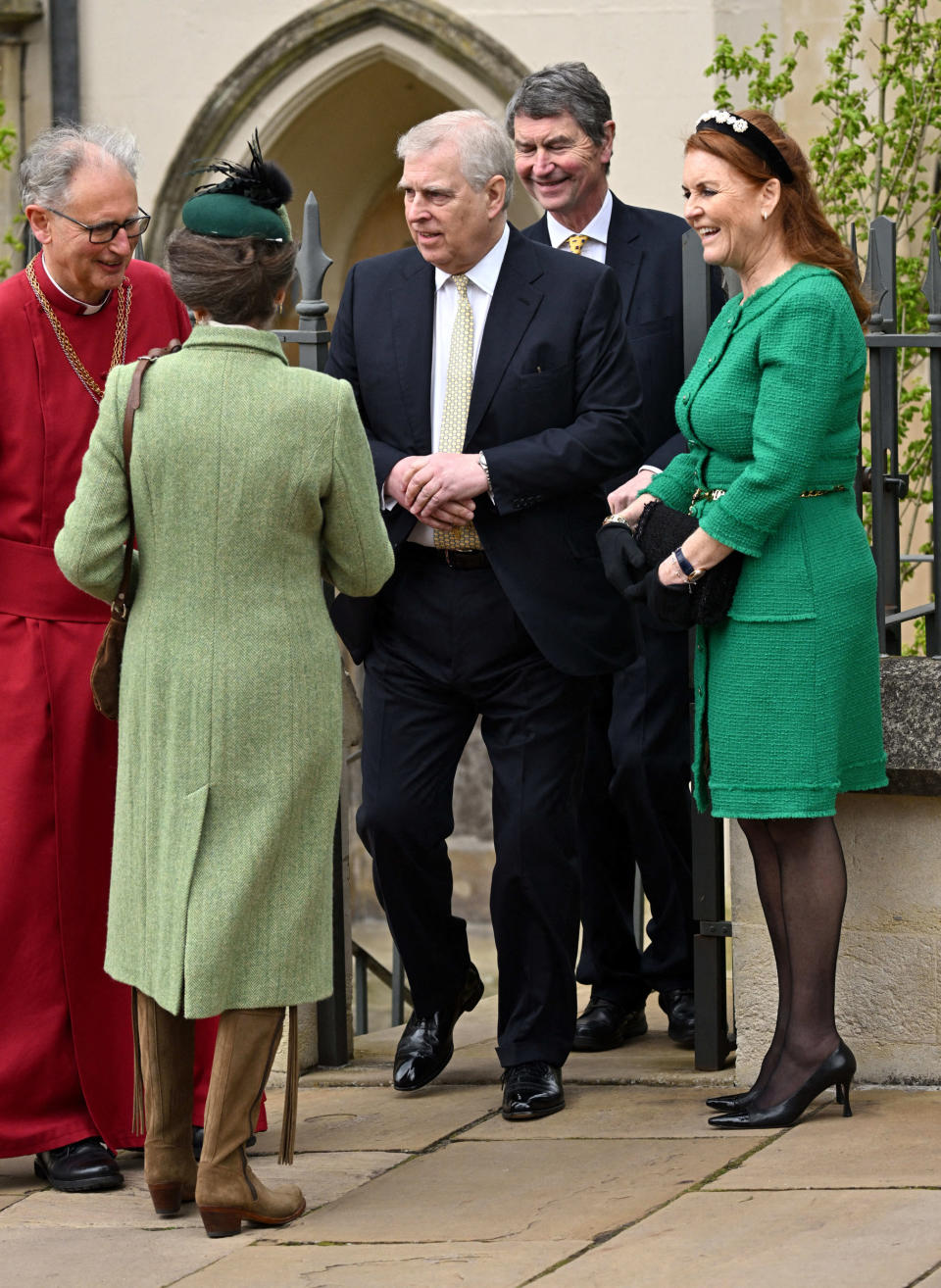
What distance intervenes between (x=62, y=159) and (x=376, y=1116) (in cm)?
200

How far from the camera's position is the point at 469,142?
4.21m

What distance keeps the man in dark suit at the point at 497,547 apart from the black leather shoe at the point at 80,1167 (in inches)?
30.5

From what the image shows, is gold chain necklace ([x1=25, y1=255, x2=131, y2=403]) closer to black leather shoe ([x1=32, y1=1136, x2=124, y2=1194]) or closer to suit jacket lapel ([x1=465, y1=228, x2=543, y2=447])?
suit jacket lapel ([x1=465, y1=228, x2=543, y2=447])

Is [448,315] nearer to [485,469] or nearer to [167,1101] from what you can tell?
[485,469]

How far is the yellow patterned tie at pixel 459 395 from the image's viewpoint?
432 cm

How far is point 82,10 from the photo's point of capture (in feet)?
36.2

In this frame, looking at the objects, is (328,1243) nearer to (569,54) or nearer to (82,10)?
(569,54)

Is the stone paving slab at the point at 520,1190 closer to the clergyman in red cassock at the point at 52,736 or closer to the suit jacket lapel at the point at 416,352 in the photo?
the clergyman in red cassock at the point at 52,736

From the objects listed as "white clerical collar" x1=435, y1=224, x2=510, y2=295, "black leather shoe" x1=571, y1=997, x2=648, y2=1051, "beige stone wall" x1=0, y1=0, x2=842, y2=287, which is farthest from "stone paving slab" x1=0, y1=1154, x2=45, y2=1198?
"beige stone wall" x1=0, y1=0, x2=842, y2=287

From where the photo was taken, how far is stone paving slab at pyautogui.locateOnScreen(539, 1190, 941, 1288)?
316cm

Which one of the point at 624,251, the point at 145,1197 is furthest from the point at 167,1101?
the point at 624,251

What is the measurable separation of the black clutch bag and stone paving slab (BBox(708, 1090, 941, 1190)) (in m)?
0.97

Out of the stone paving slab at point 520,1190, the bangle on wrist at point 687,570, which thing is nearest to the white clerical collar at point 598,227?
the bangle on wrist at point 687,570

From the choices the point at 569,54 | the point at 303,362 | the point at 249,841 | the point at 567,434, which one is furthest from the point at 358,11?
the point at 249,841
